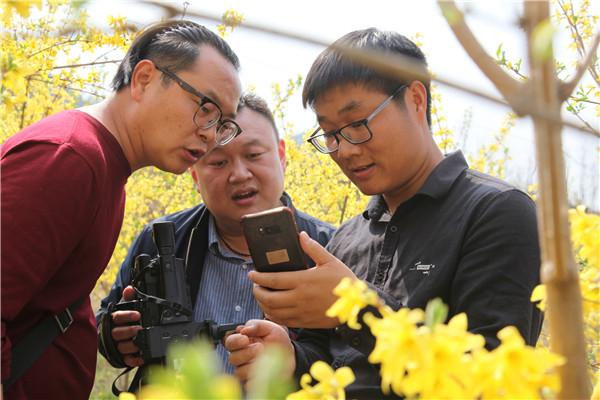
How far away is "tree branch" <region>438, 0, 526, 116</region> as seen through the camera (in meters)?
0.72

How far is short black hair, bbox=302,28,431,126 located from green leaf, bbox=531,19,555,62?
1467mm

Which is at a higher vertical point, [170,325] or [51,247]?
[51,247]

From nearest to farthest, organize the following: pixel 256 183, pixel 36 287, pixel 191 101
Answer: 1. pixel 36 287
2. pixel 191 101
3. pixel 256 183

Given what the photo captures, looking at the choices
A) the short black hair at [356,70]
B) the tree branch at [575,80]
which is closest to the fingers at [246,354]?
the short black hair at [356,70]

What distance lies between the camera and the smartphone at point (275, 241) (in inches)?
80.9

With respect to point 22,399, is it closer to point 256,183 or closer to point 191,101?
point 191,101

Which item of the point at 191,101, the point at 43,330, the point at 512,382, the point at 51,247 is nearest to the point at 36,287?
the point at 51,247

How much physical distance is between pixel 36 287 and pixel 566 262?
137 centimetres

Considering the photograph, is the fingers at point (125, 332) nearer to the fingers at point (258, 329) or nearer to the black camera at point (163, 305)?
the black camera at point (163, 305)

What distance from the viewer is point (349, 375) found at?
891 mm

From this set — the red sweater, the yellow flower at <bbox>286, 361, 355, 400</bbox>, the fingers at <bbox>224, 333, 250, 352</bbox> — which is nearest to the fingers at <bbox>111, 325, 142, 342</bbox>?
the red sweater

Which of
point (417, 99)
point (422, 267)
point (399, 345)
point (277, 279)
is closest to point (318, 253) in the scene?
point (277, 279)

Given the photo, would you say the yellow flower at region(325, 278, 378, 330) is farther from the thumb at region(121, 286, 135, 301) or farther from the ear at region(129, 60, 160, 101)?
the thumb at region(121, 286, 135, 301)

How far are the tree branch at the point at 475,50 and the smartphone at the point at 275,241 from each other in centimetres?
133
